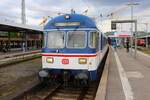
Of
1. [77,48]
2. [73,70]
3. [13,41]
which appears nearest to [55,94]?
[73,70]

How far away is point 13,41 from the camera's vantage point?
154ft

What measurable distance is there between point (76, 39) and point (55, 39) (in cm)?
81

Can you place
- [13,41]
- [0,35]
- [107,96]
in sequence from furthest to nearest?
[13,41] → [0,35] → [107,96]

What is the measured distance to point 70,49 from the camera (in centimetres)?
1010

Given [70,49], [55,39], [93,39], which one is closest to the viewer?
[70,49]

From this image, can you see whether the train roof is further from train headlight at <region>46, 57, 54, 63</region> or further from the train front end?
train headlight at <region>46, 57, 54, 63</region>

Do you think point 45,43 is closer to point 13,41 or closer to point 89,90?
point 89,90

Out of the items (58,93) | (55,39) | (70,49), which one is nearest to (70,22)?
(55,39)

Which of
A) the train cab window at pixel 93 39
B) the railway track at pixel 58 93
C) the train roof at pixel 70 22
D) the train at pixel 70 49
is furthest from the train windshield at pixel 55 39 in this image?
the railway track at pixel 58 93

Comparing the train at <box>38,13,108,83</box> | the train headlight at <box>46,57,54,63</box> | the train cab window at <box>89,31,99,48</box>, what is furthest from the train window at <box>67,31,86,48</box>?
the train headlight at <box>46,57,54,63</box>

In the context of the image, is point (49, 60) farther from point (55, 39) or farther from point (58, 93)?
point (58, 93)

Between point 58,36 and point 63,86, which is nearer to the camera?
point 58,36

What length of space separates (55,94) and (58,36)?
2149 mm

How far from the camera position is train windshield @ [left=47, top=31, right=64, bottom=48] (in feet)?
33.7
